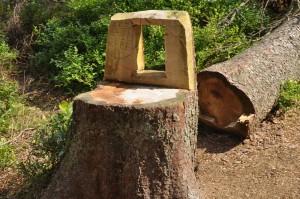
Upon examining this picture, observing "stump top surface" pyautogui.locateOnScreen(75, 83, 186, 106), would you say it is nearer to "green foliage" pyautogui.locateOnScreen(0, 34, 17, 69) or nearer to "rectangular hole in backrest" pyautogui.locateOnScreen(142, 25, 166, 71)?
"rectangular hole in backrest" pyautogui.locateOnScreen(142, 25, 166, 71)

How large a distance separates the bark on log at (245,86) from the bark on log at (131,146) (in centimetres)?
113

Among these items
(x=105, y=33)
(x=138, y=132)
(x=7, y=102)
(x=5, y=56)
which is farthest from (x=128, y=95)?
(x=5, y=56)

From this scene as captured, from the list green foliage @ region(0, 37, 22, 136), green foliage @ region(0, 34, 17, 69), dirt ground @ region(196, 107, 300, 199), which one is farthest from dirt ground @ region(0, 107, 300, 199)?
green foliage @ region(0, 34, 17, 69)

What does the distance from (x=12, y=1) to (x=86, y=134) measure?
5.79 metres

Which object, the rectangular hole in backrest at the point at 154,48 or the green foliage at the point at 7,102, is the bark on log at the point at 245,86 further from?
the green foliage at the point at 7,102

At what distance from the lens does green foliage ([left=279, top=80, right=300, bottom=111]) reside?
14.6 ft

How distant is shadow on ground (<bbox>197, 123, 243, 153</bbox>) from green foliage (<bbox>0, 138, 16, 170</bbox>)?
1.85 metres

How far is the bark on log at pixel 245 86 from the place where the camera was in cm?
412

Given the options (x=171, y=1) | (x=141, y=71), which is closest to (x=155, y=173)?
(x=141, y=71)

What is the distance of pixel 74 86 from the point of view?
549 cm

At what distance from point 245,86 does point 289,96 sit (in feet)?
2.15

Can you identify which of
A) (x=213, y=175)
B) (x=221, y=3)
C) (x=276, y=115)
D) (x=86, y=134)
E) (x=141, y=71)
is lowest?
(x=213, y=175)

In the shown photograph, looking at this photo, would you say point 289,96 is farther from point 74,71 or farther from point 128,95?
point 74,71

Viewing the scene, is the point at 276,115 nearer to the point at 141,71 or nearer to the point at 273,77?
the point at 273,77
